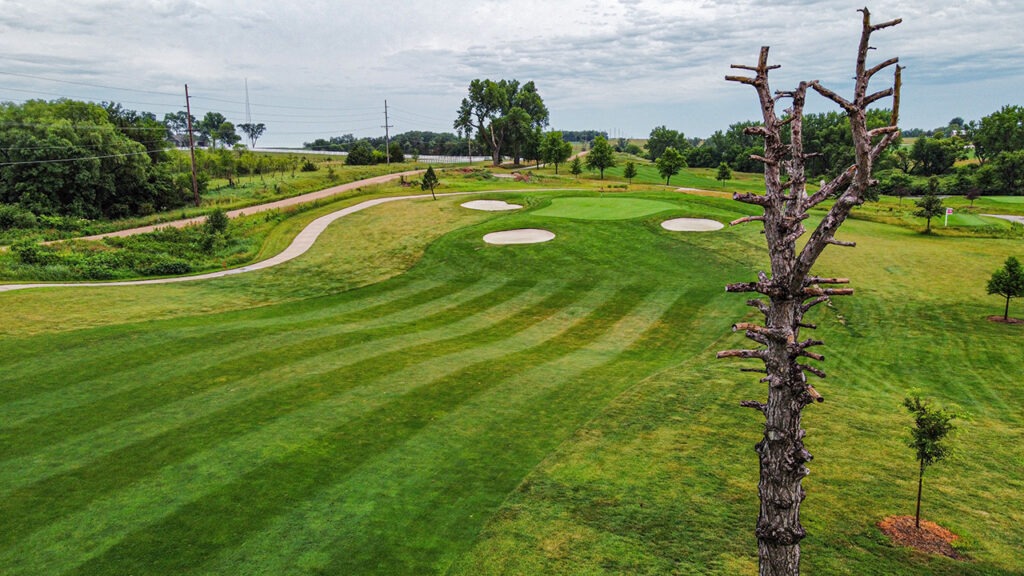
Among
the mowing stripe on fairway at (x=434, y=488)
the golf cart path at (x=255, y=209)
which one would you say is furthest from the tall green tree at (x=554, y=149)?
the mowing stripe on fairway at (x=434, y=488)

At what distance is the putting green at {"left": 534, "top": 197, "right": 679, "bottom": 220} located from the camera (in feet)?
137

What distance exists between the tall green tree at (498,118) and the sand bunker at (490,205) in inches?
2550

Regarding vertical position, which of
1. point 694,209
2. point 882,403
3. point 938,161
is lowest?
point 882,403

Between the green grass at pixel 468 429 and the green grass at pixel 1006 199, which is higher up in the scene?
the green grass at pixel 1006 199

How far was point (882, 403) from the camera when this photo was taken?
55.4ft

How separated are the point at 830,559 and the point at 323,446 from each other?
10399mm

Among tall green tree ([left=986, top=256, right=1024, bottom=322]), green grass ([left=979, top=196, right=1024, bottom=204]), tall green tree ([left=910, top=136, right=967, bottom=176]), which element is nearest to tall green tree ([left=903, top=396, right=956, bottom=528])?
tall green tree ([left=986, top=256, right=1024, bottom=322])

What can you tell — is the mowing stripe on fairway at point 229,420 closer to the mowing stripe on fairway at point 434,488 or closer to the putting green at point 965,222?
the mowing stripe on fairway at point 434,488

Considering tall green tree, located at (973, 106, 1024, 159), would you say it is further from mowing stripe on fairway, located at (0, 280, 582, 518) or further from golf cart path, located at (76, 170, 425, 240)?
mowing stripe on fairway, located at (0, 280, 582, 518)

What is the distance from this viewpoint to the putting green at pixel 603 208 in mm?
41737

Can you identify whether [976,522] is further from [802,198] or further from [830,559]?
[802,198]

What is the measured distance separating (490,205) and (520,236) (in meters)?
10.6

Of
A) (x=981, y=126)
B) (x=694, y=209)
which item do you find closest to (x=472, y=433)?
(x=694, y=209)

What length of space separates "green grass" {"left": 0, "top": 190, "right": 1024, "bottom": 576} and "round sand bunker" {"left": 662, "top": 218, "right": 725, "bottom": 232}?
871 centimetres
